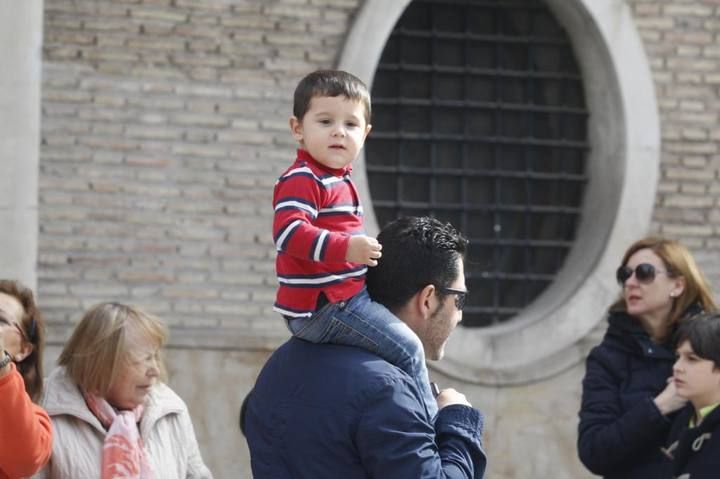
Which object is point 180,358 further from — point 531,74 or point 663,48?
point 663,48

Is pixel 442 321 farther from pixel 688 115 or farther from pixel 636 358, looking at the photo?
pixel 688 115

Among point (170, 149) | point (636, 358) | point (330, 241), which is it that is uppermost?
point (170, 149)

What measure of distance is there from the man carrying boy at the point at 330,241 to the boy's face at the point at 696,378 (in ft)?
6.04

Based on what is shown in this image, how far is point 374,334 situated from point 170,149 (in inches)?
213

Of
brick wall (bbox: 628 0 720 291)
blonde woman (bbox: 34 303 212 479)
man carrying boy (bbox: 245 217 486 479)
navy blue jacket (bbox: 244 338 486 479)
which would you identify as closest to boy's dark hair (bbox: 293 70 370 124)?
man carrying boy (bbox: 245 217 486 479)

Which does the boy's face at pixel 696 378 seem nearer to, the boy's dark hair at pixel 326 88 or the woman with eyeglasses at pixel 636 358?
the woman with eyeglasses at pixel 636 358

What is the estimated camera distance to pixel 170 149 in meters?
8.91

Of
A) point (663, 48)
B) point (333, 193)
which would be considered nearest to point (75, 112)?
point (663, 48)

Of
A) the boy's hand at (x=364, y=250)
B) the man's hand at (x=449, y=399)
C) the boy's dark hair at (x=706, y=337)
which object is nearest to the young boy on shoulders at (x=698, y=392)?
the boy's dark hair at (x=706, y=337)

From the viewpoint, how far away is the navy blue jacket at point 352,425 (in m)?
3.47

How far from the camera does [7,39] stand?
8156 millimetres

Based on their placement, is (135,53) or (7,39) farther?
(135,53)

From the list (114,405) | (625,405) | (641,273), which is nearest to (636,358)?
(625,405)

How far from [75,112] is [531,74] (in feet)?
9.25
